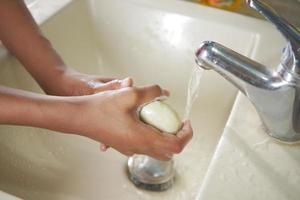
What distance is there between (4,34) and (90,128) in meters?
0.25

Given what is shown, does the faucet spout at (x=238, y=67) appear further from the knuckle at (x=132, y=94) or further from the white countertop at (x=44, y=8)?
the white countertop at (x=44, y=8)

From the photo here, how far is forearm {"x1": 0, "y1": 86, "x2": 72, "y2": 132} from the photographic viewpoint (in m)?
0.43

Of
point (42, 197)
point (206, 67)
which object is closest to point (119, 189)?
point (42, 197)

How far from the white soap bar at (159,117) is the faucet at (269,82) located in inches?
2.8

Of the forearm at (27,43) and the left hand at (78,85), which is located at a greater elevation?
the forearm at (27,43)

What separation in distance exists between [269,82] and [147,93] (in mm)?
136

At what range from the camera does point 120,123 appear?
419 mm

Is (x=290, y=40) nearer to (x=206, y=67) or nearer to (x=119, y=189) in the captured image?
(x=206, y=67)

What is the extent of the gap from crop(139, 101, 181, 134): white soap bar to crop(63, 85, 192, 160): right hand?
1 centimetres

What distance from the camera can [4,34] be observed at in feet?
1.89

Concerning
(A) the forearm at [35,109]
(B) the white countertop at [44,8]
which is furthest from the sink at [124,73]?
(A) the forearm at [35,109]

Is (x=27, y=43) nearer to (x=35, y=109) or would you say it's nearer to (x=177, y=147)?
(x=35, y=109)

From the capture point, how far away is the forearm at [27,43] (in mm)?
572

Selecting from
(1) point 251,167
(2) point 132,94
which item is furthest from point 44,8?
(1) point 251,167
